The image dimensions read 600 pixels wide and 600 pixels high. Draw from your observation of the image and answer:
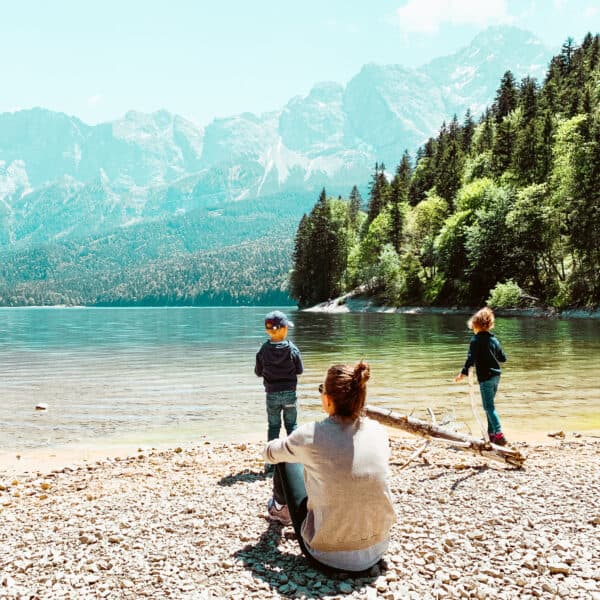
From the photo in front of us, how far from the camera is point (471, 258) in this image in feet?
231

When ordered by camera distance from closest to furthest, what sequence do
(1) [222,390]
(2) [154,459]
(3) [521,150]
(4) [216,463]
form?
(4) [216,463], (2) [154,459], (1) [222,390], (3) [521,150]

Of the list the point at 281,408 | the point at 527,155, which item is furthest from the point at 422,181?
the point at 281,408

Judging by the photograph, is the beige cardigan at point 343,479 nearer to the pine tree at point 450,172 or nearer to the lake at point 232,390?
the lake at point 232,390

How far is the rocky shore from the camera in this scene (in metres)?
5.40

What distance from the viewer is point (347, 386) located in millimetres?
5129

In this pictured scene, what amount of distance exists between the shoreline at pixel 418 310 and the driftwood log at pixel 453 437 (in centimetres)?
5076

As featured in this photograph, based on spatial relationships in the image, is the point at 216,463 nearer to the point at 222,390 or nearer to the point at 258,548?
the point at 258,548

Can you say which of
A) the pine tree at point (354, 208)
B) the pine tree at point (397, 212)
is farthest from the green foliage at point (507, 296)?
the pine tree at point (354, 208)

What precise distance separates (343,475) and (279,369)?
4.16 m

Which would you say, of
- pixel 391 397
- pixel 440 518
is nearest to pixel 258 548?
pixel 440 518

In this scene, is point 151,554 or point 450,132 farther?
point 450,132

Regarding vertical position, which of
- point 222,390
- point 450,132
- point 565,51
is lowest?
point 222,390

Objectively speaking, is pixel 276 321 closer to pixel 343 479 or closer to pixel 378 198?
pixel 343 479

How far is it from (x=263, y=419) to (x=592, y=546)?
35.4ft
